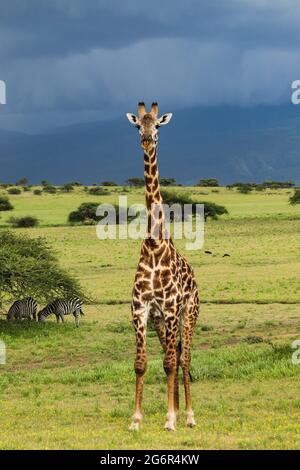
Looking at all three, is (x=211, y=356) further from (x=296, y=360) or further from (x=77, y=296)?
(x=77, y=296)

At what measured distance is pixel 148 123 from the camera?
11.9 metres

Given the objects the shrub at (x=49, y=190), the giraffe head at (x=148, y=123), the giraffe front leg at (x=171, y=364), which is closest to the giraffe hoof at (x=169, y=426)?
the giraffe front leg at (x=171, y=364)

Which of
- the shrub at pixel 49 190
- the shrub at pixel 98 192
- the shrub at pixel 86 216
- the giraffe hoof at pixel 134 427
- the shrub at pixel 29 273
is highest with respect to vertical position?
the shrub at pixel 49 190

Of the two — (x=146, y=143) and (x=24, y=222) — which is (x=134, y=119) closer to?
(x=146, y=143)

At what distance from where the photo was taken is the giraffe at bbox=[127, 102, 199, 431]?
11.8 m

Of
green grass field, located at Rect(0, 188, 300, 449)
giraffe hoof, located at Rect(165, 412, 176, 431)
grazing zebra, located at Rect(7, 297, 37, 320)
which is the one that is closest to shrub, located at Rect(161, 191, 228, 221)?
green grass field, located at Rect(0, 188, 300, 449)

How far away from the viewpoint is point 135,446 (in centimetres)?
1051

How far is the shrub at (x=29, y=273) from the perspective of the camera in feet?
93.5

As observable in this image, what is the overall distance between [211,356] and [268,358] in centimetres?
210

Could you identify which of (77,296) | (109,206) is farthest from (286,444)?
(109,206)

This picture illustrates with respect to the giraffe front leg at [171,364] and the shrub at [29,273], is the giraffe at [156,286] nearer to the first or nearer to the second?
the giraffe front leg at [171,364]

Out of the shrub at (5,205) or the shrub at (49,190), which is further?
the shrub at (49,190)

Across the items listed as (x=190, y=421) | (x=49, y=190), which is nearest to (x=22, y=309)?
(x=190, y=421)

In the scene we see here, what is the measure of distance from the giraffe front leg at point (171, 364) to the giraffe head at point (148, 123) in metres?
2.31
